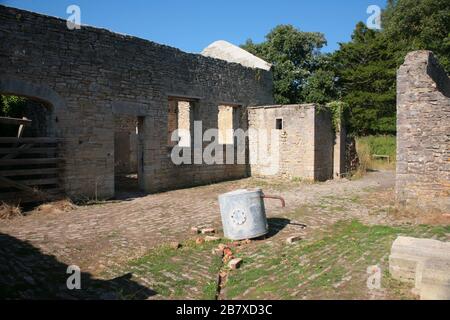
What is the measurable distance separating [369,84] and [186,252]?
26176 mm

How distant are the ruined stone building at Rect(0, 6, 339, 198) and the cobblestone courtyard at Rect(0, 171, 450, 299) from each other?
206 centimetres

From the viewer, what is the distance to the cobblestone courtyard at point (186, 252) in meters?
4.46

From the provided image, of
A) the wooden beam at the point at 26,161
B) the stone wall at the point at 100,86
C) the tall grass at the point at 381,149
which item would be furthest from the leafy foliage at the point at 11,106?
the tall grass at the point at 381,149

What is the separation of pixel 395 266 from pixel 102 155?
847 centimetres

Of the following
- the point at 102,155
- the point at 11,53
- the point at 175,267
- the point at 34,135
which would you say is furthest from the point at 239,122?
the point at 175,267

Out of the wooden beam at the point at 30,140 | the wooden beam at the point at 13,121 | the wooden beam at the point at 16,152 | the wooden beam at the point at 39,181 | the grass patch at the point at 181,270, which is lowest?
the grass patch at the point at 181,270

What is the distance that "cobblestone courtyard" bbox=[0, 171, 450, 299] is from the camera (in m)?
4.46

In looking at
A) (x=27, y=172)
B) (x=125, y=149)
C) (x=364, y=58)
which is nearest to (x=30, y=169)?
(x=27, y=172)

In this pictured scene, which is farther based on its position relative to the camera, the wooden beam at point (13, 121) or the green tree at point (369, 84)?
the green tree at point (369, 84)

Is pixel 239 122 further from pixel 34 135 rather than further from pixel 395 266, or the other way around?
pixel 395 266

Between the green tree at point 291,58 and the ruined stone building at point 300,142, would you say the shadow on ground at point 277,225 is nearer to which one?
the ruined stone building at point 300,142

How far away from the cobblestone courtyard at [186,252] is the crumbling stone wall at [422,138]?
0.83 meters

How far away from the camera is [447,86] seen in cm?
1089

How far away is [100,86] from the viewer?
34.7 feet
